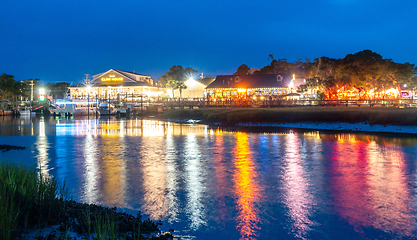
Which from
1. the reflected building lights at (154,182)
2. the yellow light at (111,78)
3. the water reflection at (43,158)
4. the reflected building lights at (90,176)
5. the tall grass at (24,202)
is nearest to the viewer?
the tall grass at (24,202)

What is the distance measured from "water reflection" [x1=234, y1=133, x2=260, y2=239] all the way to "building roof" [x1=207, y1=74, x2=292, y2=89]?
68.0 m

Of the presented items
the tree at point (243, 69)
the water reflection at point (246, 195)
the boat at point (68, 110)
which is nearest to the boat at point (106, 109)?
the boat at point (68, 110)

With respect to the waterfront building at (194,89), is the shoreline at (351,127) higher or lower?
lower

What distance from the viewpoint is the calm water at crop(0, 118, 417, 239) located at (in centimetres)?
832

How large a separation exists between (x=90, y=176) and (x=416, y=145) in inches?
737

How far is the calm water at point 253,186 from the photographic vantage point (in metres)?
8.32

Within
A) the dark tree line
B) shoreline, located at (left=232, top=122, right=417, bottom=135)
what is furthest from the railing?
shoreline, located at (left=232, top=122, right=417, bottom=135)

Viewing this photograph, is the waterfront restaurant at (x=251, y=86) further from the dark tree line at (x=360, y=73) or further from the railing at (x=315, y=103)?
the railing at (x=315, y=103)

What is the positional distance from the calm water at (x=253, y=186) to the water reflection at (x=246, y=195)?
0.9 inches

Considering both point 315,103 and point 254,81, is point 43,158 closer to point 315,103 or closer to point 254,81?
point 315,103

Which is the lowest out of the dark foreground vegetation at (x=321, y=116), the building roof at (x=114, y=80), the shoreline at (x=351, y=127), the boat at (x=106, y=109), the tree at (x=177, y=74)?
the shoreline at (x=351, y=127)

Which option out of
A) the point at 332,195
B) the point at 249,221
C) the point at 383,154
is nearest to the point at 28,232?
the point at 249,221

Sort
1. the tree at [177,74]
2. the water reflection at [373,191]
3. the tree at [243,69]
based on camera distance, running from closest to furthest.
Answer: the water reflection at [373,191] < the tree at [177,74] < the tree at [243,69]

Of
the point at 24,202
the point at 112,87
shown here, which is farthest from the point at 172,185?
the point at 112,87
